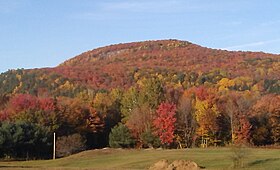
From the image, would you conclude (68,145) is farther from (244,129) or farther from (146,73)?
(146,73)

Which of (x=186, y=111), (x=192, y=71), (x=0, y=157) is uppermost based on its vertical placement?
(x=192, y=71)

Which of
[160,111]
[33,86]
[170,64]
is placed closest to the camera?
[160,111]

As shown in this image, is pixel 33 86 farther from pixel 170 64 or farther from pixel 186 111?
pixel 186 111

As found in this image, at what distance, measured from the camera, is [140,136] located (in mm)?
83812

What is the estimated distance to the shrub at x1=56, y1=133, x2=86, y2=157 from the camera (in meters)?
74.6

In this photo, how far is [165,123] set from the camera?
268 ft

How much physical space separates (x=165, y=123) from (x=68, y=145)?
16.3 m

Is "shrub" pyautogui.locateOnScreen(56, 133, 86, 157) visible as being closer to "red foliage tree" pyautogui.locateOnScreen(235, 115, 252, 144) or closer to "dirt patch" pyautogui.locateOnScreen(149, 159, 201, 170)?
"red foliage tree" pyautogui.locateOnScreen(235, 115, 252, 144)

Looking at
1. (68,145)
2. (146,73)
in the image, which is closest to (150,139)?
(68,145)

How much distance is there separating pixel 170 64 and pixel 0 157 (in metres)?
120

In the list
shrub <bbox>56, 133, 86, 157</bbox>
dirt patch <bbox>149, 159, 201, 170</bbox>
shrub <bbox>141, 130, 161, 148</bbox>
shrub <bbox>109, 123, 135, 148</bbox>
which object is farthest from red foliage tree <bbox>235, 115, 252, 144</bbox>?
dirt patch <bbox>149, 159, 201, 170</bbox>

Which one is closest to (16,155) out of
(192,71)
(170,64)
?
(192,71)

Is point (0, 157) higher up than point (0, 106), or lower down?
lower down

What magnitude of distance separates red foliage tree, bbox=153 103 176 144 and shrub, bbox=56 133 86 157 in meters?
12.8
